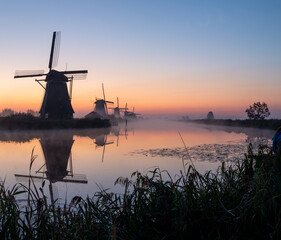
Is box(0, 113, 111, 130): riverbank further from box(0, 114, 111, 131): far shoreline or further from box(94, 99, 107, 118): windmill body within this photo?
box(94, 99, 107, 118): windmill body

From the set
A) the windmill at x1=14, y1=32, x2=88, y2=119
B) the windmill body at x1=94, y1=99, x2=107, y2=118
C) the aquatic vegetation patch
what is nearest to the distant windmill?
the windmill body at x1=94, y1=99, x2=107, y2=118

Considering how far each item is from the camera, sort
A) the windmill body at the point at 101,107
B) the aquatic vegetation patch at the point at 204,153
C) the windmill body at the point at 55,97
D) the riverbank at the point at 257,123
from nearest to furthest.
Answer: the aquatic vegetation patch at the point at 204,153 → the windmill body at the point at 55,97 → the riverbank at the point at 257,123 → the windmill body at the point at 101,107

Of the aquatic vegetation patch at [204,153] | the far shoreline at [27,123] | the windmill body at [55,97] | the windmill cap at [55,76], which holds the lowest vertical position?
the aquatic vegetation patch at [204,153]

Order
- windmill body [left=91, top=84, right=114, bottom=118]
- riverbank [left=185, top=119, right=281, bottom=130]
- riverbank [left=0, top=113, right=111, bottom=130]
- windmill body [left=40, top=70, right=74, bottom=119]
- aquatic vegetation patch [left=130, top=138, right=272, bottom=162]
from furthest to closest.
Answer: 1. windmill body [left=91, top=84, right=114, bottom=118]
2. riverbank [left=185, top=119, right=281, bottom=130]
3. windmill body [left=40, top=70, right=74, bottom=119]
4. riverbank [left=0, top=113, right=111, bottom=130]
5. aquatic vegetation patch [left=130, top=138, right=272, bottom=162]

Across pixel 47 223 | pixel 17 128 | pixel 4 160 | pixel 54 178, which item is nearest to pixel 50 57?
pixel 17 128

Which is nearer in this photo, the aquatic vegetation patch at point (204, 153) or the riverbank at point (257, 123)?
the aquatic vegetation patch at point (204, 153)

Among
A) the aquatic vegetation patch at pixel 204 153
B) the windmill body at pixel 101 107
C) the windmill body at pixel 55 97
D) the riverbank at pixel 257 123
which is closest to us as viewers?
the aquatic vegetation patch at pixel 204 153

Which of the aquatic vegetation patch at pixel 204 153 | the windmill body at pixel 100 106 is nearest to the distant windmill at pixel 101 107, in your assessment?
the windmill body at pixel 100 106

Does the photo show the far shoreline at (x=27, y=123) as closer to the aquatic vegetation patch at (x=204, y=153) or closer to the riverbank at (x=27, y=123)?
the riverbank at (x=27, y=123)

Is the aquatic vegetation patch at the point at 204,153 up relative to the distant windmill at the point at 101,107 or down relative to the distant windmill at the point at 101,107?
down

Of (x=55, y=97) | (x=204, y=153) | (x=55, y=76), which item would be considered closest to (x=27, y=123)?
(x=55, y=97)

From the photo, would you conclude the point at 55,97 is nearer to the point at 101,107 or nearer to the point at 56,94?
the point at 56,94

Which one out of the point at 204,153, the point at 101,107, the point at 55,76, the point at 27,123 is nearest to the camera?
the point at 204,153

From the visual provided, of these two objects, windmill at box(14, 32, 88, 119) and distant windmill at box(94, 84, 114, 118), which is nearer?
windmill at box(14, 32, 88, 119)
